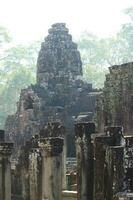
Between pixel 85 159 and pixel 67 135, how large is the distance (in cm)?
1977

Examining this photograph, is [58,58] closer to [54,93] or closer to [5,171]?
[54,93]

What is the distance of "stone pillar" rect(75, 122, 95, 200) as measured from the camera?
10.5m

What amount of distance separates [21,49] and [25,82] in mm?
12703

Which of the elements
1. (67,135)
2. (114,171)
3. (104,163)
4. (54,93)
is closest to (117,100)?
(67,135)

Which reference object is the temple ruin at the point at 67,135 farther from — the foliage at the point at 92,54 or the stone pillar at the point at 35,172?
the foliage at the point at 92,54

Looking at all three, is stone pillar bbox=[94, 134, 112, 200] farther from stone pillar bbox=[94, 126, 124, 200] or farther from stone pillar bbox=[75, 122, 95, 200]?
stone pillar bbox=[75, 122, 95, 200]

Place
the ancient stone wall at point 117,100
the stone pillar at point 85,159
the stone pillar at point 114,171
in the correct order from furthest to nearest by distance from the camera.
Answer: the ancient stone wall at point 117,100, the stone pillar at point 85,159, the stone pillar at point 114,171

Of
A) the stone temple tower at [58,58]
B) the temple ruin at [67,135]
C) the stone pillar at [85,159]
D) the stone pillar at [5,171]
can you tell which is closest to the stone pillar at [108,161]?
the temple ruin at [67,135]

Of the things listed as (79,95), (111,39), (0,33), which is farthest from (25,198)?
(111,39)

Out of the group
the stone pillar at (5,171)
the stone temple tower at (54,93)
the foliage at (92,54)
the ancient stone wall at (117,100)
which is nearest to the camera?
the stone pillar at (5,171)

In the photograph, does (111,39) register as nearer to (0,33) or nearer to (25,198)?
(0,33)

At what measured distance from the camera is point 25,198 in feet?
50.3

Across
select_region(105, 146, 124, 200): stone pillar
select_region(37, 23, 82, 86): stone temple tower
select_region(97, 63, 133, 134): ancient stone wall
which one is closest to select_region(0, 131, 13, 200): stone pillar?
select_region(105, 146, 124, 200): stone pillar

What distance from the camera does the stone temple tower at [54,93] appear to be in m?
32.2
